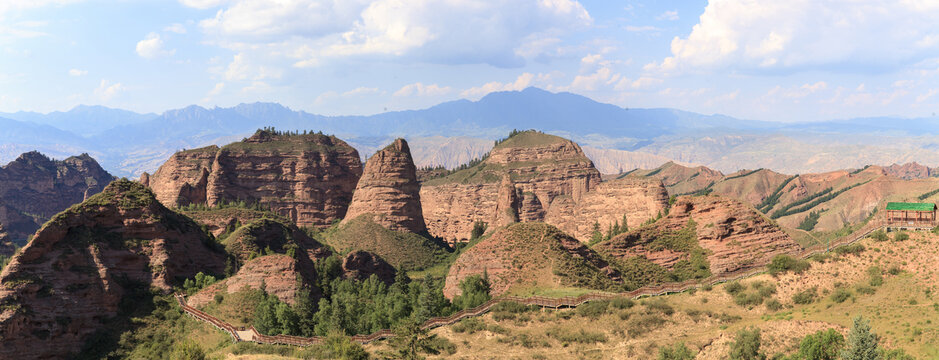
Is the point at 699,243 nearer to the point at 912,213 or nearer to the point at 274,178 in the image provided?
the point at 912,213

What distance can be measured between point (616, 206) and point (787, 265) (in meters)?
82.1

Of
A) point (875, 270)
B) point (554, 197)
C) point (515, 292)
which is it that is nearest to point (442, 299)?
point (515, 292)

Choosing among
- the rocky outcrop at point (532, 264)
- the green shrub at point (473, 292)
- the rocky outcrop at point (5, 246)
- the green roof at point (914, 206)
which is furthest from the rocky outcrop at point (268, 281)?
the rocky outcrop at point (5, 246)

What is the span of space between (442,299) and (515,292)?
823 cm

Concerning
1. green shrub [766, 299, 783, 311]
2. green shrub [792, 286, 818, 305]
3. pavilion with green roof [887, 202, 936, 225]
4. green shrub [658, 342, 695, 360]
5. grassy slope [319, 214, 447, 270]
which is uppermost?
pavilion with green roof [887, 202, 936, 225]

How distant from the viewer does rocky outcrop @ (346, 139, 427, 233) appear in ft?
501

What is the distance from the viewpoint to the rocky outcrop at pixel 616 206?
142262 millimetres

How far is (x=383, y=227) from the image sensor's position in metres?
150

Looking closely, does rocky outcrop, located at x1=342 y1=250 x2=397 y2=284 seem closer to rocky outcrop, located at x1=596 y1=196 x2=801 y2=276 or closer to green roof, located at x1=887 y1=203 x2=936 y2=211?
rocky outcrop, located at x1=596 y1=196 x2=801 y2=276

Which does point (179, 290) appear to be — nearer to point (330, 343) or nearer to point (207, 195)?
point (330, 343)

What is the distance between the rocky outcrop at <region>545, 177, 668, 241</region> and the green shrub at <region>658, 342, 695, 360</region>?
3228 inches

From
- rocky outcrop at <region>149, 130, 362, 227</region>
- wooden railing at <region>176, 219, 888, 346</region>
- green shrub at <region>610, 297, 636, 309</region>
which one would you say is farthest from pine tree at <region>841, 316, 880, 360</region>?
rocky outcrop at <region>149, 130, 362, 227</region>

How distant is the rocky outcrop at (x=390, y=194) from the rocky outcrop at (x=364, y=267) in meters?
33.5

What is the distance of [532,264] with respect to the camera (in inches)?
3209
